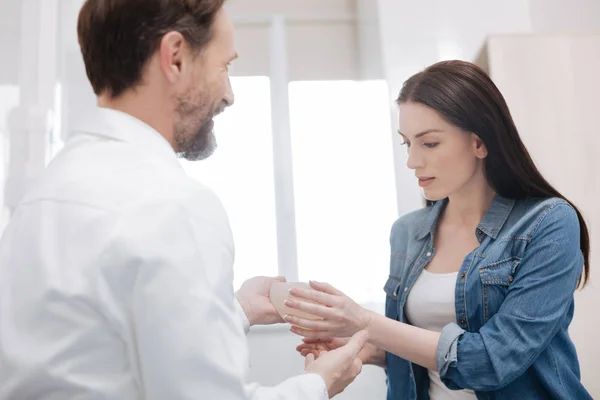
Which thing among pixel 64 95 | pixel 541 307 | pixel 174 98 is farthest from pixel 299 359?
pixel 174 98

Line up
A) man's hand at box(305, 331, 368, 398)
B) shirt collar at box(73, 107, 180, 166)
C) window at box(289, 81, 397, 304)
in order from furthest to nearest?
window at box(289, 81, 397, 304) < man's hand at box(305, 331, 368, 398) < shirt collar at box(73, 107, 180, 166)

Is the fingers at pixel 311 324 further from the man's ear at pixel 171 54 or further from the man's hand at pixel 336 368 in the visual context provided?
the man's ear at pixel 171 54

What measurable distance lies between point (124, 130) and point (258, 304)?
621mm

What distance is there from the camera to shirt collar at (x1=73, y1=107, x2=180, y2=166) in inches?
27.7

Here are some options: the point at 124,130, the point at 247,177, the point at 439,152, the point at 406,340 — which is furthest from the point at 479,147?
the point at 247,177

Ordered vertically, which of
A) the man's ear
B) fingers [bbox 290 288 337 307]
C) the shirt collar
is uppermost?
the man's ear

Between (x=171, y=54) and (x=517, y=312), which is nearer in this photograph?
(x=171, y=54)

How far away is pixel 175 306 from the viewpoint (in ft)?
1.89

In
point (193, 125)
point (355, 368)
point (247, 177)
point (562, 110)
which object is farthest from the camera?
point (247, 177)

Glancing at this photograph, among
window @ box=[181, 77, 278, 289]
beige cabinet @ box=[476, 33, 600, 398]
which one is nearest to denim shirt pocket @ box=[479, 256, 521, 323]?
beige cabinet @ box=[476, 33, 600, 398]

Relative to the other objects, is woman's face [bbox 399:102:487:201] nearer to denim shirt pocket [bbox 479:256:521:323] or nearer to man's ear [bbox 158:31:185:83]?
denim shirt pocket [bbox 479:256:521:323]

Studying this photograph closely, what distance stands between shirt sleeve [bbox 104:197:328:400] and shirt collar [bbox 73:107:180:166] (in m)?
0.14

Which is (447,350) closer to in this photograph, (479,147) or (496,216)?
(496,216)

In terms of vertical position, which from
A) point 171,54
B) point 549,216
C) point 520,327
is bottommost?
point 520,327
